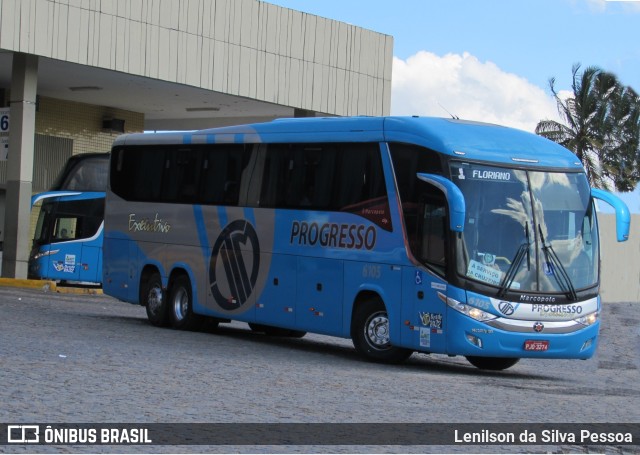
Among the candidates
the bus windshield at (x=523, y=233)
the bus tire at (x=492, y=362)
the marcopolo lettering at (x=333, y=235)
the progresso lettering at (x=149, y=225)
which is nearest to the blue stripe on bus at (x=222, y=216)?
the progresso lettering at (x=149, y=225)

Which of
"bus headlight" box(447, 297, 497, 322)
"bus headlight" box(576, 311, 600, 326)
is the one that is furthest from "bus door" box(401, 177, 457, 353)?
"bus headlight" box(576, 311, 600, 326)

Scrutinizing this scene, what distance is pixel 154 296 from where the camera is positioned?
914 inches

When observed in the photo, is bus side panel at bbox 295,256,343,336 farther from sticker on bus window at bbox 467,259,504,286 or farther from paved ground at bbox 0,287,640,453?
sticker on bus window at bbox 467,259,504,286

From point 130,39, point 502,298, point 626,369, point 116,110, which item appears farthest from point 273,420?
point 116,110

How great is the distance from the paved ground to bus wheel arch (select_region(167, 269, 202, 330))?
414mm

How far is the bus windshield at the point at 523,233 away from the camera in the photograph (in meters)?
16.7

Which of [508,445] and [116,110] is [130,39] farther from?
[508,445]


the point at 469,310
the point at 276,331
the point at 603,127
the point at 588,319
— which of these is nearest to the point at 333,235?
the point at 469,310

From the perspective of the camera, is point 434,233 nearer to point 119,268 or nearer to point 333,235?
point 333,235

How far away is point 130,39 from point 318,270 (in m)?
15.4

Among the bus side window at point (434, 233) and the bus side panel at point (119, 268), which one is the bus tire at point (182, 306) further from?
the bus side window at point (434, 233)

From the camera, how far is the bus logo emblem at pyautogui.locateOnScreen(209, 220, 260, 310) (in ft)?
67.0

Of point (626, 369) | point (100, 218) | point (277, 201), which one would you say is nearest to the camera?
point (277, 201)

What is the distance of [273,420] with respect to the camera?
1085 cm
